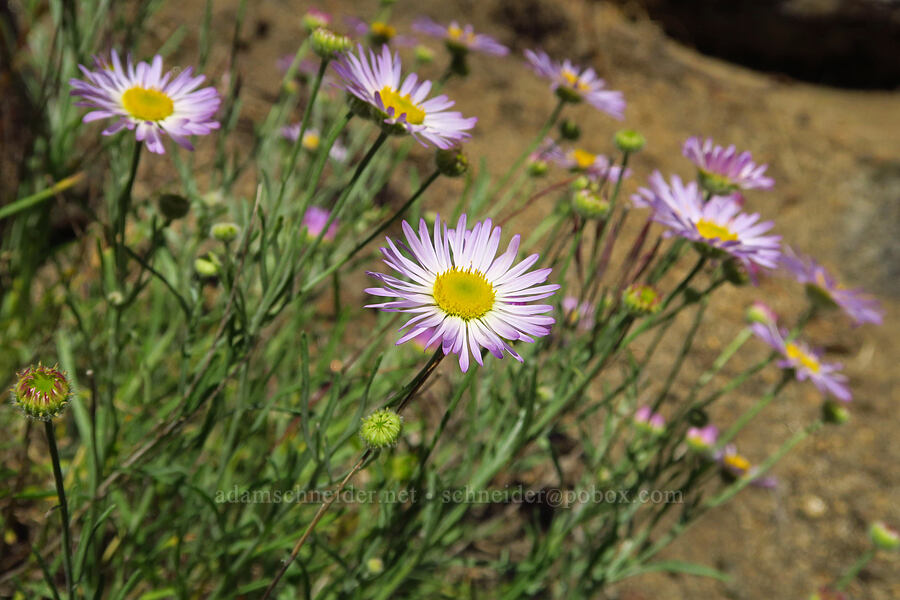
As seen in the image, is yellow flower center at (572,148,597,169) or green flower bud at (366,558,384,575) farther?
yellow flower center at (572,148,597,169)

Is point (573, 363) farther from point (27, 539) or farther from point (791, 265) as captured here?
point (27, 539)

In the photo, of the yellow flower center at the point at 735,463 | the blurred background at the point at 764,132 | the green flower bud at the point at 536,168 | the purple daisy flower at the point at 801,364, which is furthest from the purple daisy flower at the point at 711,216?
the blurred background at the point at 764,132

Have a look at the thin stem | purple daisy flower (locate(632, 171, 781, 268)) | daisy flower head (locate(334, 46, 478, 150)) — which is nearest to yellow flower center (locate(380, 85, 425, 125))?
daisy flower head (locate(334, 46, 478, 150))

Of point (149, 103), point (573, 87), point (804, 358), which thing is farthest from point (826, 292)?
point (149, 103)

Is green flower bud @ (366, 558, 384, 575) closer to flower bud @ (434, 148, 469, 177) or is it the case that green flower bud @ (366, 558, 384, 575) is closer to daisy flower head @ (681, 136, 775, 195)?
flower bud @ (434, 148, 469, 177)

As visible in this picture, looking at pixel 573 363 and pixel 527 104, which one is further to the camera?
pixel 527 104

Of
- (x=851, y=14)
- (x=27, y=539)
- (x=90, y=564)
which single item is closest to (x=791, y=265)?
(x=90, y=564)

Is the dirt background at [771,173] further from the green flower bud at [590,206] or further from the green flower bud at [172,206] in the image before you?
the green flower bud at [590,206]
